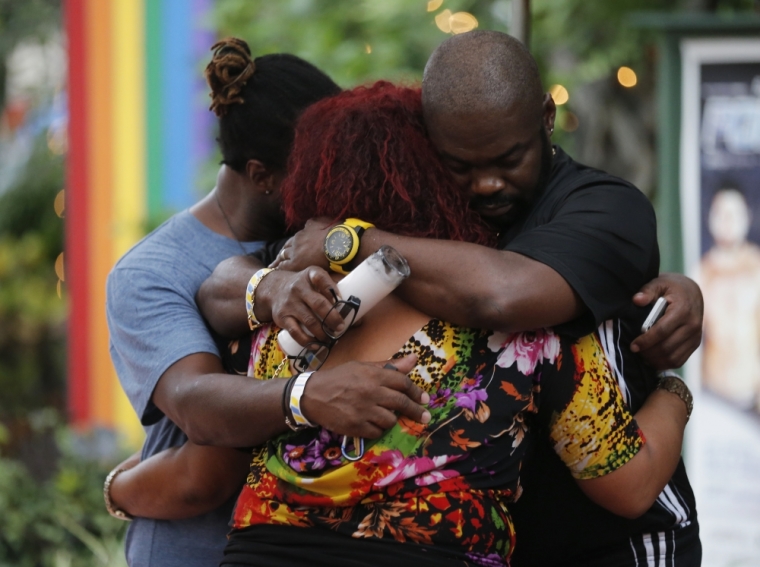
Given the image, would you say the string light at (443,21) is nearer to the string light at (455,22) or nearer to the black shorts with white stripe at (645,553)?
the string light at (455,22)

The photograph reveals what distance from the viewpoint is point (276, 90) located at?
247cm

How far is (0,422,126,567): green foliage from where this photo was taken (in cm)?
505

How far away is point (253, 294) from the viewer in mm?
1951

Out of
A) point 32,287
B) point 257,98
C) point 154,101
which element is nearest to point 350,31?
point 154,101

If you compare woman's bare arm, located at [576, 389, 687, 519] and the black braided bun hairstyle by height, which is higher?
the black braided bun hairstyle

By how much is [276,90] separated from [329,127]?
24.7 inches

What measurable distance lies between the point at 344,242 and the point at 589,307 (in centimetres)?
45

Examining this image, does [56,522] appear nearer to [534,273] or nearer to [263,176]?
[263,176]

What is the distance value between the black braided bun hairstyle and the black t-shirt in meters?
0.66

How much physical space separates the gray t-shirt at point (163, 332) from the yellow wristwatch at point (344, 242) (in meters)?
0.45

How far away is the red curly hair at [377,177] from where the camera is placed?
1.83 meters

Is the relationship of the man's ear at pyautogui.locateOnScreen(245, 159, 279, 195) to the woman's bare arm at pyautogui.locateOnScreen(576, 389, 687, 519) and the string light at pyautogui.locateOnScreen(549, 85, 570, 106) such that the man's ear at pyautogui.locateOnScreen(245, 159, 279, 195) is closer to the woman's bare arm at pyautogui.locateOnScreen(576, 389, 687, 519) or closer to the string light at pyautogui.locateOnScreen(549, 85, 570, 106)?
the woman's bare arm at pyautogui.locateOnScreen(576, 389, 687, 519)

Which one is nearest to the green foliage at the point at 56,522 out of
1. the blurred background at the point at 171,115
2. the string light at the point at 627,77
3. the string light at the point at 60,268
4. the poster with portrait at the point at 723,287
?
the blurred background at the point at 171,115

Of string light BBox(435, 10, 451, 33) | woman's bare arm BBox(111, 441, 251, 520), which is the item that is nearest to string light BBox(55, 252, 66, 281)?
string light BBox(435, 10, 451, 33)
